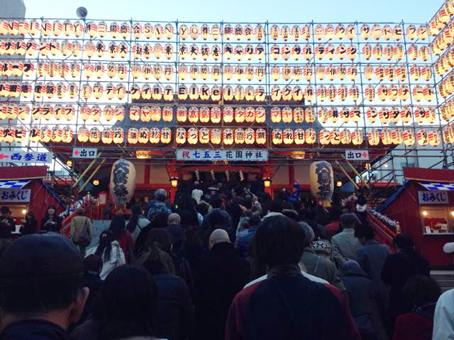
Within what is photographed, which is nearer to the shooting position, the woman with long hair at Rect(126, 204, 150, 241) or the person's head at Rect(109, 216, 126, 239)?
the person's head at Rect(109, 216, 126, 239)

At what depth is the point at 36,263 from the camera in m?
1.41

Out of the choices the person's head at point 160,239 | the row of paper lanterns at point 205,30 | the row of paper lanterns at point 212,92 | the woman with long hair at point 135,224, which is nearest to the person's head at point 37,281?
the person's head at point 160,239

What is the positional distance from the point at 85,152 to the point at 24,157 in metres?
2.54

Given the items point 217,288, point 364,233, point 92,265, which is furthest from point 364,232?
point 92,265

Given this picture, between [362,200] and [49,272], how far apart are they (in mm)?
12077

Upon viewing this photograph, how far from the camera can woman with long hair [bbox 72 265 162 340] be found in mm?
1776

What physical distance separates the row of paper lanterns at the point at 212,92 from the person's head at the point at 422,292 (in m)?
16.4

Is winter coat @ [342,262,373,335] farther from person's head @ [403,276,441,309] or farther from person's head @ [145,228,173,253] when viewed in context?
person's head @ [145,228,173,253]

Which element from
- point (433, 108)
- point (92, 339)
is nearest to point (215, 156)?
Result: point (433, 108)

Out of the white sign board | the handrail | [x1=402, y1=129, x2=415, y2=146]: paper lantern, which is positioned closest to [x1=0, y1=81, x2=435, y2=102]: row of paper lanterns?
[x1=402, y1=129, x2=415, y2=146]: paper lantern

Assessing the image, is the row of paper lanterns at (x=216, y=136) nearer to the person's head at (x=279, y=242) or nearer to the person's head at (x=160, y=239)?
the person's head at (x=160, y=239)

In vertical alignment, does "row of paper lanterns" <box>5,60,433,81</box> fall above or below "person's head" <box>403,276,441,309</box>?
above

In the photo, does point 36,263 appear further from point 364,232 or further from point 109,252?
point 364,232

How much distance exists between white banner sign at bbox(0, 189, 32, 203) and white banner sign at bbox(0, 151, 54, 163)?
2.31 m
